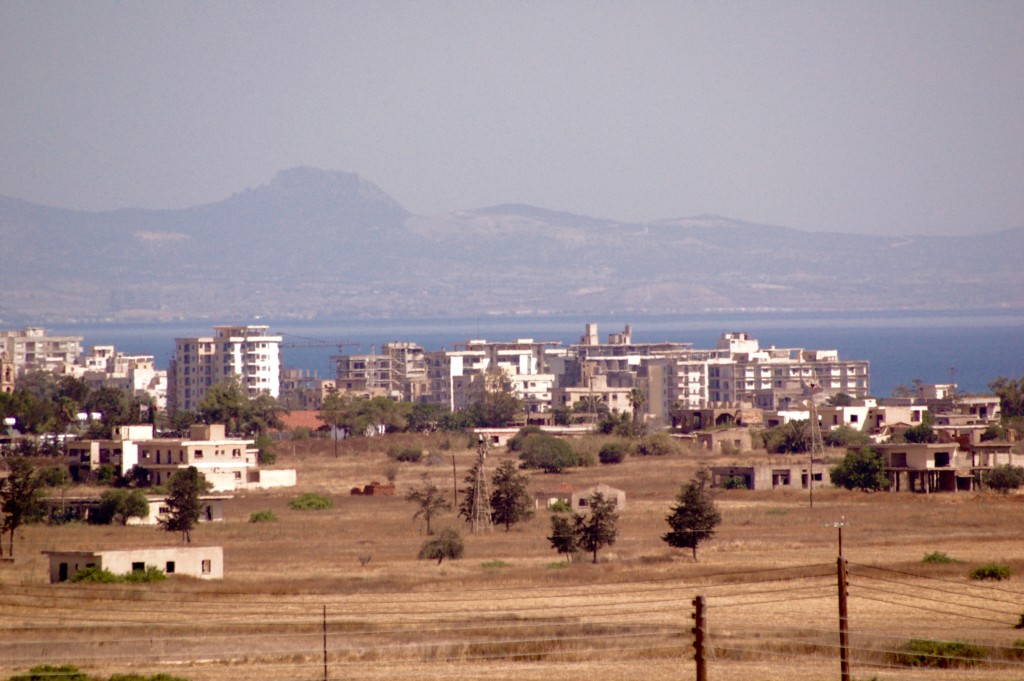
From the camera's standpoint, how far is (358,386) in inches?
5369

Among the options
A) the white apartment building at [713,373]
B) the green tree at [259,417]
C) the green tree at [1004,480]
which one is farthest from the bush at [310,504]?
the white apartment building at [713,373]

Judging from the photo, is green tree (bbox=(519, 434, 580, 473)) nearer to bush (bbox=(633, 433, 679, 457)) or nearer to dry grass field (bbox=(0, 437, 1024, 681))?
bush (bbox=(633, 433, 679, 457))

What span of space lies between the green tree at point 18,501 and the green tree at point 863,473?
101ft

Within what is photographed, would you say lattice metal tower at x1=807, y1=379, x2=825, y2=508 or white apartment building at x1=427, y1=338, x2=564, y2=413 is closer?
lattice metal tower at x1=807, y1=379, x2=825, y2=508

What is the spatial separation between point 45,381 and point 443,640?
11415cm

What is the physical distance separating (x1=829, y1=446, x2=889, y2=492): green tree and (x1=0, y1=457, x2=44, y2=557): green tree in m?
30.7

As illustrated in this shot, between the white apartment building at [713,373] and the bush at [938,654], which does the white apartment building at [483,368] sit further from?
the bush at [938,654]

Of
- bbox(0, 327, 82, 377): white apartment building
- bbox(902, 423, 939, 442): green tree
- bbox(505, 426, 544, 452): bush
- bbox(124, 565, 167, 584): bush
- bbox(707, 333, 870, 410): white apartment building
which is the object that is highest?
bbox(0, 327, 82, 377): white apartment building

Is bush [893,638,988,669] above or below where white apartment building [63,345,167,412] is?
below

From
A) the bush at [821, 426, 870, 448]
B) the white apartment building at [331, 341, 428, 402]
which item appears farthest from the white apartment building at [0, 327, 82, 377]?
the bush at [821, 426, 870, 448]

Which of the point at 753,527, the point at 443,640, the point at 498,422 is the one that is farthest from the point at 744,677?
the point at 498,422

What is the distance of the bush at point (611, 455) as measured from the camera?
7975 centimetres

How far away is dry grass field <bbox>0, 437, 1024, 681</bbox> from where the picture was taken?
2478 centimetres

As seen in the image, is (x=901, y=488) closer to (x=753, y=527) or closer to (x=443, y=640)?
(x=753, y=527)
